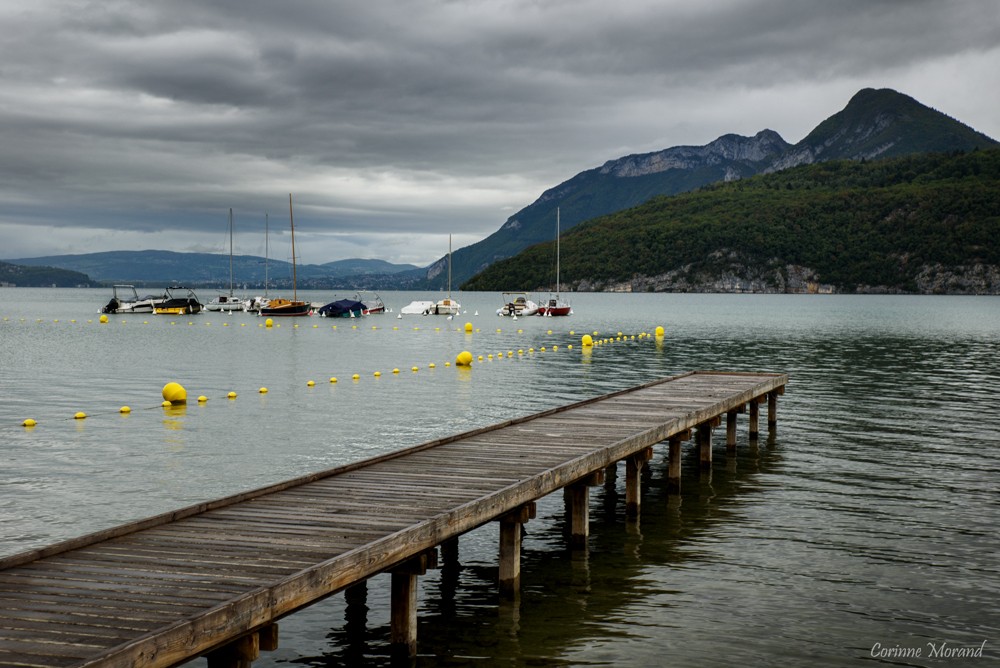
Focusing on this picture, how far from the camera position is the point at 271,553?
9.59 meters

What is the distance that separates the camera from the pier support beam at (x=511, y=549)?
1266 cm

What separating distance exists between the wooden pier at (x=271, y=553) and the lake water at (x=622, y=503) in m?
1.16

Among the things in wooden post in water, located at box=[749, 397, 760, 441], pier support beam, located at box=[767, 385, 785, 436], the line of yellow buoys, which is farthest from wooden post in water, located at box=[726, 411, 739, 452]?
the line of yellow buoys

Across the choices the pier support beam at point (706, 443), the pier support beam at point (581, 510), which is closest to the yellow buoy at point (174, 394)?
the pier support beam at point (706, 443)

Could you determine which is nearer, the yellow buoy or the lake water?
the lake water

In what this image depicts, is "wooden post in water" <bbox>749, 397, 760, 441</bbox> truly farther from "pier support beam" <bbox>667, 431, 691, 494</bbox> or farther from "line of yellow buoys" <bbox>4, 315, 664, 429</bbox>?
"line of yellow buoys" <bbox>4, 315, 664, 429</bbox>

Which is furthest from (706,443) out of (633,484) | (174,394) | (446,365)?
(446,365)

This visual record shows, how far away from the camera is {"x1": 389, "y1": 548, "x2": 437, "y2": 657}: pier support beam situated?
10352mm

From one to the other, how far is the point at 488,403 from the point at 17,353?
1547 inches

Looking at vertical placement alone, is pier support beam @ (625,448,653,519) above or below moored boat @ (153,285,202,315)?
below

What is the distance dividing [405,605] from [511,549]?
2619mm

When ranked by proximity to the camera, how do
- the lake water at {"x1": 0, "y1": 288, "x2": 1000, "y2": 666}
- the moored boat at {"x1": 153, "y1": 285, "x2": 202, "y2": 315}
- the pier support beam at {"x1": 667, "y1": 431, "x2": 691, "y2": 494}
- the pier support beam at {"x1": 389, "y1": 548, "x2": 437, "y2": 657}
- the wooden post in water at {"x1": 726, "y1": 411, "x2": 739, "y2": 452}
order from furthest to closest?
the moored boat at {"x1": 153, "y1": 285, "x2": 202, "y2": 315} → the wooden post in water at {"x1": 726, "y1": 411, "x2": 739, "y2": 452} → the pier support beam at {"x1": 667, "y1": 431, "x2": 691, "y2": 494} → the lake water at {"x1": 0, "y1": 288, "x2": 1000, "y2": 666} → the pier support beam at {"x1": 389, "y1": 548, "x2": 437, "y2": 657}

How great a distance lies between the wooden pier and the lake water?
1.16 metres

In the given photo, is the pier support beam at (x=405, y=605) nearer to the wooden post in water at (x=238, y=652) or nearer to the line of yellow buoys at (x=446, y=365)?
the wooden post in water at (x=238, y=652)
